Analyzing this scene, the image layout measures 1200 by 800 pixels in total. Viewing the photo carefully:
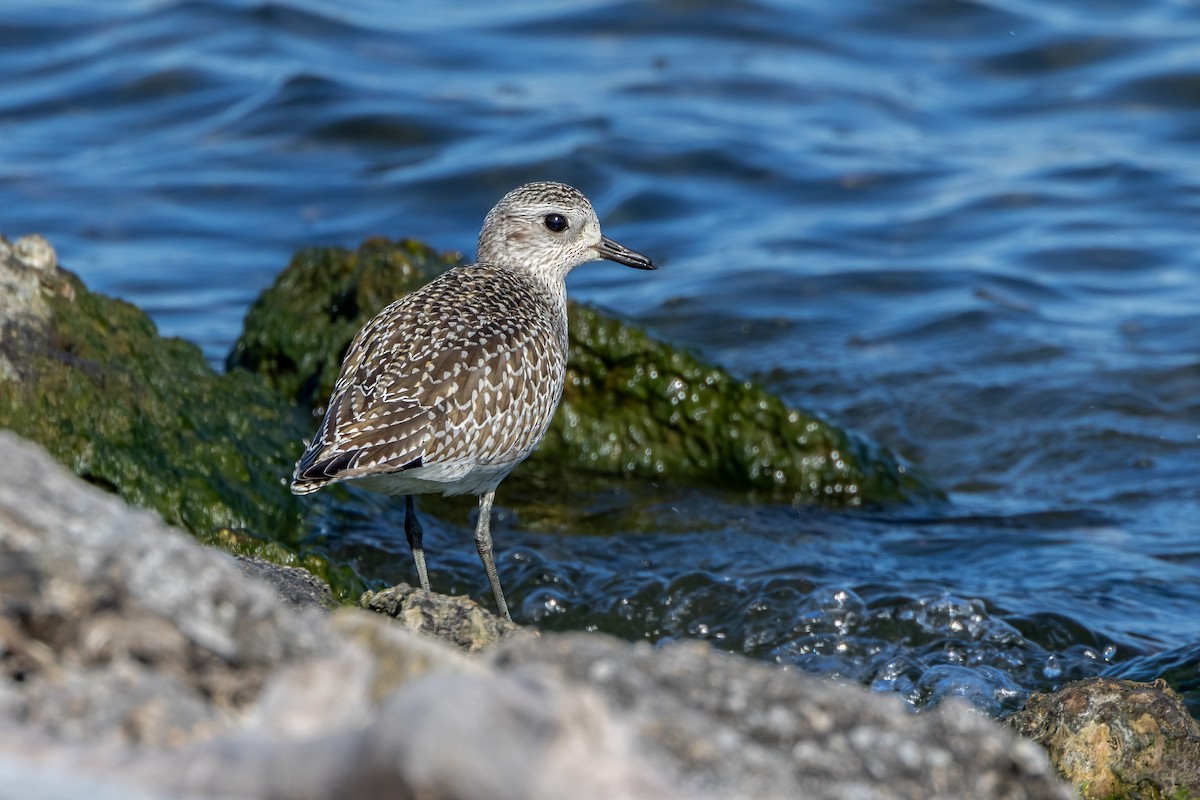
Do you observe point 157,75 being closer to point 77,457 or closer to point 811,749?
point 77,457

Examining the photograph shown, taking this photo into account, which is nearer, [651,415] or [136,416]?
[136,416]

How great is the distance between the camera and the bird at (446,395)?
194 inches

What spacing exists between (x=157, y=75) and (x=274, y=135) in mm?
1745

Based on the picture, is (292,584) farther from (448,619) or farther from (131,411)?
(131,411)

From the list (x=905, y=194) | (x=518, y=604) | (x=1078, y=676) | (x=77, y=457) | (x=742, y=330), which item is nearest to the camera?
(x=77, y=457)

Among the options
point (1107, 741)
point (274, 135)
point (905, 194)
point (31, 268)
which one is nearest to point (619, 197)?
point (905, 194)

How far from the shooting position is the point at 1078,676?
5777mm

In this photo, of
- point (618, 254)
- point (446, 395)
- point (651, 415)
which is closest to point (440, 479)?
point (446, 395)

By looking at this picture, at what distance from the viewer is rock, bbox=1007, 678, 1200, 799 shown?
13.3 feet

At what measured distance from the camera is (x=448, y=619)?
388cm

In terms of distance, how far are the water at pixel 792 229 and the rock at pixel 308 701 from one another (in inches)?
134

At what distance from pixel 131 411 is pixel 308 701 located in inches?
147

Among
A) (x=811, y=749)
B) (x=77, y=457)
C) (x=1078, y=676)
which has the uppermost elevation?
(x=811, y=749)

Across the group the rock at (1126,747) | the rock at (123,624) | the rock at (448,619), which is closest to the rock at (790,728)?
the rock at (123,624)
